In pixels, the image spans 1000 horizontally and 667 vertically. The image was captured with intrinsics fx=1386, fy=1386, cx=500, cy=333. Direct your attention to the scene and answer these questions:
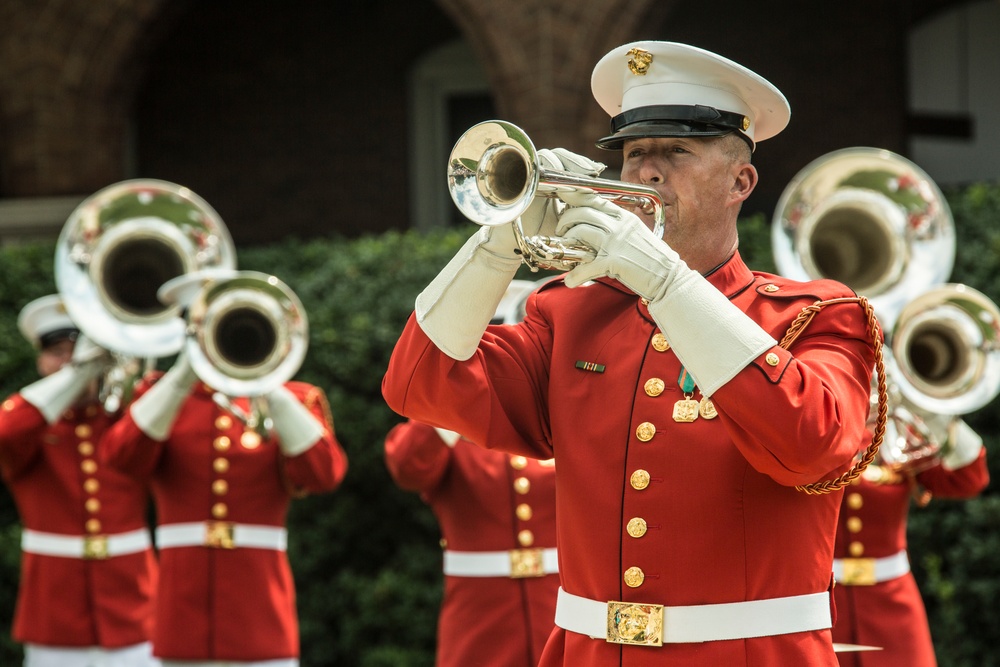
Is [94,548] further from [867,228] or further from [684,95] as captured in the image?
[684,95]

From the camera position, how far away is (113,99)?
10.2 meters

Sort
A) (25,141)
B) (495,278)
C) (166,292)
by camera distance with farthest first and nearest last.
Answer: (25,141)
(166,292)
(495,278)

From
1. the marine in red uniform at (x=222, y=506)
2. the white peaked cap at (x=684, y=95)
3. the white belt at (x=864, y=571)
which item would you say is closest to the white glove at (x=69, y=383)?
the marine in red uniform at (x=222, y=506)

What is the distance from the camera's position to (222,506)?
18.9ft

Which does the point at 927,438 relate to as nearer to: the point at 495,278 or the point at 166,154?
the point at 495,278

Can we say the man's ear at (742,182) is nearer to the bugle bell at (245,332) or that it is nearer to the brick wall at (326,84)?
the bugle bell at (245,332)

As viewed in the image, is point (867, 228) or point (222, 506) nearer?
point (867, 228)

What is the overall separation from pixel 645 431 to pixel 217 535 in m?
3.58

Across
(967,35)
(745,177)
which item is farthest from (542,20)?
(745,177)

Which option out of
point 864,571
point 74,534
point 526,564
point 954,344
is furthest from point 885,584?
point 74,534

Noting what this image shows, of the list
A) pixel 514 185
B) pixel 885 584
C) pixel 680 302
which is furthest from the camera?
pixel 885 584

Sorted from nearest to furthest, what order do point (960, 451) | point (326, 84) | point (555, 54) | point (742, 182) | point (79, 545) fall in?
point (742, 182)
point (960, 451)
point (79, 545)
point (555, 54)
point (326, 84)

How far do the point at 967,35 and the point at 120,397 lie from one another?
7504 millimetres

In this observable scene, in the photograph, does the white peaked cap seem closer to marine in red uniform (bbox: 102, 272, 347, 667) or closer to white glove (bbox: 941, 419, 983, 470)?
white glove (bbox: 941, 419, 983, 470)
